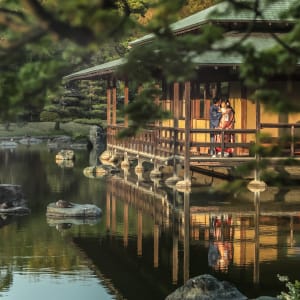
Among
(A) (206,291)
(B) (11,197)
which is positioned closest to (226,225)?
(B) (11,197)

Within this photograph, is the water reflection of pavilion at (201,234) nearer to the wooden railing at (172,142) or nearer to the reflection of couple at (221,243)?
the reflection of couple at (221,243)

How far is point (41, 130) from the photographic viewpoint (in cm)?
7256

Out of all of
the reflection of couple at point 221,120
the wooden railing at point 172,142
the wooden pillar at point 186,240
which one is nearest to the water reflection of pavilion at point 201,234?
the wooden pillar at point 186,240

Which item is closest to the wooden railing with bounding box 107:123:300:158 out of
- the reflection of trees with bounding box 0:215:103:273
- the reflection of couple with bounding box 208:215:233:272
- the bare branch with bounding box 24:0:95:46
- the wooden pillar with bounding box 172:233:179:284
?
the reflection of couple with bounding box 208:215:233:272

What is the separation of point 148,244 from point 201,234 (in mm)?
1708

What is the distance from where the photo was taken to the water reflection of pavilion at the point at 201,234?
16.4 metres

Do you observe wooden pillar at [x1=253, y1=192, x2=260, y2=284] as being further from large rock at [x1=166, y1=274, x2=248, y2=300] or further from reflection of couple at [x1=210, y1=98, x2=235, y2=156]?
reflection of couple at [x1=210, y1=98, x2=235, y2=156]

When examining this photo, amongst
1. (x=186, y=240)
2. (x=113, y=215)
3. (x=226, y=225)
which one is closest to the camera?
(x=186, y=240)

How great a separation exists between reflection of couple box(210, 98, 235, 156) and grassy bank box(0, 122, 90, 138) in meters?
37.7

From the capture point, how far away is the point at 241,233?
20406mm

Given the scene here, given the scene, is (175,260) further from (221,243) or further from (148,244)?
(221,243)

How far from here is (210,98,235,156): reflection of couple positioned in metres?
31.0

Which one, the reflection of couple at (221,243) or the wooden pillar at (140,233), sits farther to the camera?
the wooden pillar at (140,233)

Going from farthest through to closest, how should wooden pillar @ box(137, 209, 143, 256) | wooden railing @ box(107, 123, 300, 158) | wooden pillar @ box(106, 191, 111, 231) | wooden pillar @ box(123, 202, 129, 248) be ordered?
wooden railing @ box(107, 123, 300, 158) < wooden pillar @ box(106, 191, 111, 231) < wooden pillar @ box(123, 202, 129, 248) < wooden pillar @ box(137, 209, 143, 256)
